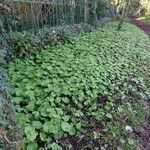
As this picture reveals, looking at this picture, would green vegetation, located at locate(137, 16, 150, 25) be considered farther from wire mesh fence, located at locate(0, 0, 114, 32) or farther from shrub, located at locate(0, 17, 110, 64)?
shrub, located at locate(0, 17, 110, 64)

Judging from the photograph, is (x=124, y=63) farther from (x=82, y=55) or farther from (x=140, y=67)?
(x=82, y=55)

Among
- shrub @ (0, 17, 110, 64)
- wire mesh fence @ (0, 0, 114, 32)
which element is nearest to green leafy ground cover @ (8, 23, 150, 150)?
shrub @ (0, 17, 110, 64)

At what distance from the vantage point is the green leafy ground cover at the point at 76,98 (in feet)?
10.3

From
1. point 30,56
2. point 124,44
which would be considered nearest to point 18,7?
point 30,56

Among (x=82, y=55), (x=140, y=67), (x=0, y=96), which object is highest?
(x=0, y=96)

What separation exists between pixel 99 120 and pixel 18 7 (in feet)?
10.1

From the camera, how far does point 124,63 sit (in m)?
5.85

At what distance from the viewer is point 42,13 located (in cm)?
642

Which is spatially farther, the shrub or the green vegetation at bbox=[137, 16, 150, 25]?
the green vegetation at bbox=[137, 16, 150, 25]

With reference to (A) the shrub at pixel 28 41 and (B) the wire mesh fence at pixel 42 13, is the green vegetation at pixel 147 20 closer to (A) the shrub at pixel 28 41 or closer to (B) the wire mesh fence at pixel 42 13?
(B) the wire mesh fence at pixel 42 13

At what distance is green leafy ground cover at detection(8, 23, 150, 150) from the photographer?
3.13m

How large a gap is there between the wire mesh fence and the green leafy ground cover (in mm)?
853

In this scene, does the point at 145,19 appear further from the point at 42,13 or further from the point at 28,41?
the point at 28,41

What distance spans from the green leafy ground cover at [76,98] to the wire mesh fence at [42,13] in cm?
85
